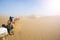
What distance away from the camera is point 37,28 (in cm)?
128

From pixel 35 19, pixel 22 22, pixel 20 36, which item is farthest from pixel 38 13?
pixel 20 36

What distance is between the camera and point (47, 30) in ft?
4.18

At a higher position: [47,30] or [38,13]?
[38,13]

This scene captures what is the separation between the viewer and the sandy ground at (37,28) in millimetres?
1248

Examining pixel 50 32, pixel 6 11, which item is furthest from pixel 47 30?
pixel 6 11

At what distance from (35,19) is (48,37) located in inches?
9.8

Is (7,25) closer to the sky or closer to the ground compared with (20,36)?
closer to the sky

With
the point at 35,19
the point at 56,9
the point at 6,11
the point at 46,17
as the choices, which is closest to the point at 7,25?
the point at 6,11

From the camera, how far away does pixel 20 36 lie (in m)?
1.24

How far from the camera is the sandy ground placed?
1.25 m

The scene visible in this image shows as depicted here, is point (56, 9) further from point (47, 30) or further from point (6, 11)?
point (6, 11)

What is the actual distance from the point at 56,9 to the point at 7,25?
23.0 inches

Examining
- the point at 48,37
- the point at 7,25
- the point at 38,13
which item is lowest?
the point at 48,37

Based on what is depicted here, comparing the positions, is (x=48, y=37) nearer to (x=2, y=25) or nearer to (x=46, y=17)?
(x=46, y=17)
